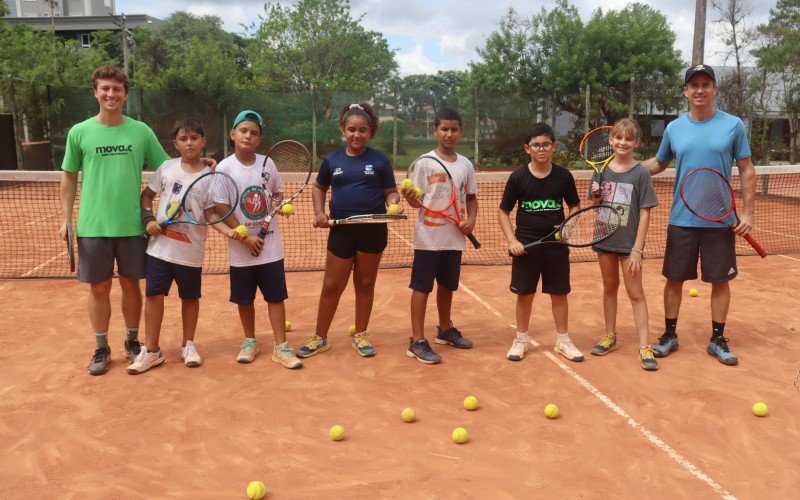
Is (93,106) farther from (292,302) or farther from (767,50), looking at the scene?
(767,50)

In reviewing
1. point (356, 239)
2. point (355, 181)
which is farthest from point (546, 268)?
point (355, 181)

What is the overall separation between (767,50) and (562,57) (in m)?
6.19

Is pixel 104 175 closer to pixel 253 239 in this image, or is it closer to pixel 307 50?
pixel 253 239

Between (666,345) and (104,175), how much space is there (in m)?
3.73

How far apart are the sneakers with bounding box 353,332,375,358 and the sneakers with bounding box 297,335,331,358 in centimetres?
21

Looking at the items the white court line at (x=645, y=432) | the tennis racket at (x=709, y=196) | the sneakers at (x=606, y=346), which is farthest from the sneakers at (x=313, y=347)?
the tennis racket at (x=709, y=196)

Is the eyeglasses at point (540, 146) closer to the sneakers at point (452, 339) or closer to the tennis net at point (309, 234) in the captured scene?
the sneakers at point (452, 339)

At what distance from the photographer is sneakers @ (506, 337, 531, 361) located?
4520 millimetres

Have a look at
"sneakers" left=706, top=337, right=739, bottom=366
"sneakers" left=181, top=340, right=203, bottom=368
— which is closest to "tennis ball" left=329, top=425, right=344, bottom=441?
"sneakers" left=181, top=340, right=203, bottom=368

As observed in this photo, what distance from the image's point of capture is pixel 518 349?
179 inches

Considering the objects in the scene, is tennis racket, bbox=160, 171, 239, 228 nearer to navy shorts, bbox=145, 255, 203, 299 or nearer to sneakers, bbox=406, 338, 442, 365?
navy shorts, bbox=145, 255, 203, 299

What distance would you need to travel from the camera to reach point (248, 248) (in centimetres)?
423

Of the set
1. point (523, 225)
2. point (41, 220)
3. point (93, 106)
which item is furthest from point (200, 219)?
point (93, 106)

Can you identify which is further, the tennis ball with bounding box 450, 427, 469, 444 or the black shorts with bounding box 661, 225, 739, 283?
the black shorts with bounding box 661, 225, 739, 283
